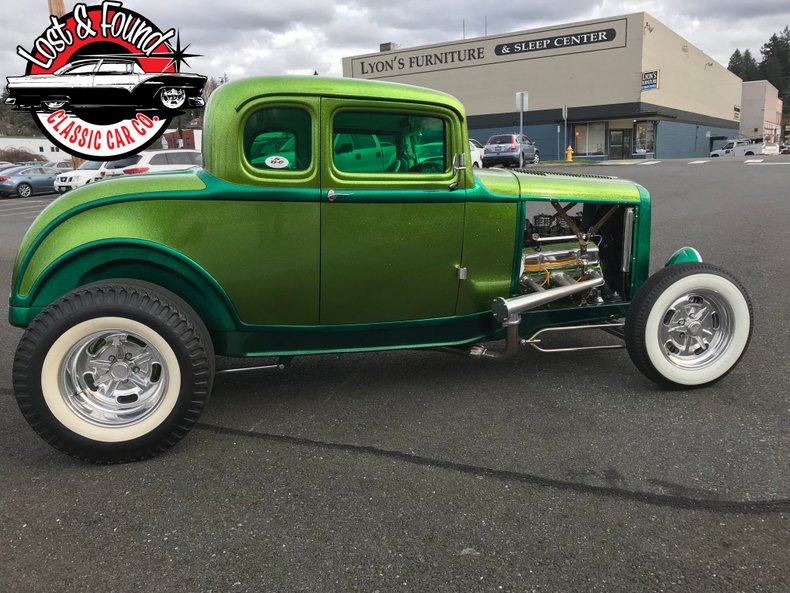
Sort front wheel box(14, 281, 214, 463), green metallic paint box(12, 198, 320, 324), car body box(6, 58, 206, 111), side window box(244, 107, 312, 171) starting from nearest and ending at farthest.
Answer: front wheel box(14, 281, 214, 463)
green metallic paint box(12, 198, 320, 324)
side window box(244, 107, 312, 171)
car body box(6, 58, 206, 111)

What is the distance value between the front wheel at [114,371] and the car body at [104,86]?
29.5 feet

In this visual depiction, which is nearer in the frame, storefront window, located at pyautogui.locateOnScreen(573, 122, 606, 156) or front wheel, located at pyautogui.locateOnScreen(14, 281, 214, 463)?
front wheel, located at pyautogui.locateOnScreen(14, 281, 214, 463)

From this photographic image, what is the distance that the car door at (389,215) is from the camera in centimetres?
347

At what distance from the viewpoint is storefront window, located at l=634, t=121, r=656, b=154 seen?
41.1m

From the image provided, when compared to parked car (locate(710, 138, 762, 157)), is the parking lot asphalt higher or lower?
lower

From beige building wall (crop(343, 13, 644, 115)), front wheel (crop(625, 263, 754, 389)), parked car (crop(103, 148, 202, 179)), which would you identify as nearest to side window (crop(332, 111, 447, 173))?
front wheel (crop(625, 263, 754, 389))

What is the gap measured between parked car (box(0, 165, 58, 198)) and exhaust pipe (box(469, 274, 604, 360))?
85.1ft

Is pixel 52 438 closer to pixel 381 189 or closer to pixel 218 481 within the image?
pixel 218 481

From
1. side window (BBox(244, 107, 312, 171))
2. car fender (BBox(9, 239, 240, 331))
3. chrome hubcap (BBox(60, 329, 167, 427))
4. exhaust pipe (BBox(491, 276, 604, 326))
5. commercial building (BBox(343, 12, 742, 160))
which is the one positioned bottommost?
chrome hubcap (BBox(60, 329, 167, 427))

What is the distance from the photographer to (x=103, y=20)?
980 cm

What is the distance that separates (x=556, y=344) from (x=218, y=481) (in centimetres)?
294

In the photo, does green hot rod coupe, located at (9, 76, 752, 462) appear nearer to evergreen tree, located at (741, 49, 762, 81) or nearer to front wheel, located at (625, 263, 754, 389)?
front wheel, located at (625, 263, 754, 389)

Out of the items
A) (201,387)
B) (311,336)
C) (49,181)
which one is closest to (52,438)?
(201,387)

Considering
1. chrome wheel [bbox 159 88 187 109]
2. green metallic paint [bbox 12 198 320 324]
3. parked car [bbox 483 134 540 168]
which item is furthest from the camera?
parked car [bbox 483 134 540 168]
